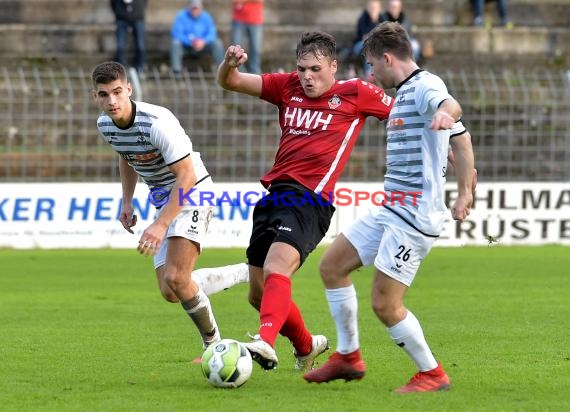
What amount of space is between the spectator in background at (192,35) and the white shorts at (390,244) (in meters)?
14.1

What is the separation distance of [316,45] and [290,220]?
3.85 feet

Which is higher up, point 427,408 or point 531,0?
point 531,0

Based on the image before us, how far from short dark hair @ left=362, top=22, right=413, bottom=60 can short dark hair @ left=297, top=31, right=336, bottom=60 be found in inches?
34.6

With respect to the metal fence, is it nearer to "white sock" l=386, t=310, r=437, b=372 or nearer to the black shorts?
the black shorts

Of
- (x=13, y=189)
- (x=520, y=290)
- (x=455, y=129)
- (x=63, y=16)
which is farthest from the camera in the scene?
(x=63, y=16)

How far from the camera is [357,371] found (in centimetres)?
744

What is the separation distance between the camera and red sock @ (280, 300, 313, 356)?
318 inches

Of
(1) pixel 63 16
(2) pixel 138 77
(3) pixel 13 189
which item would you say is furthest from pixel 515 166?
(1) pixel 63 16

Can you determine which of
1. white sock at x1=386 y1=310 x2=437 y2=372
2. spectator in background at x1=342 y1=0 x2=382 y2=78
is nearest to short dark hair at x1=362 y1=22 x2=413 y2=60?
white sock at x1=386 y1=310 x2=437 y2=372

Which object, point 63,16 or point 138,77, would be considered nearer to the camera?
point 138,77

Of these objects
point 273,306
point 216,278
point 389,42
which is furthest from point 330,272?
point 216,278

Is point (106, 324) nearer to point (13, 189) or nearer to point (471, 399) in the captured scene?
point (471, 399)

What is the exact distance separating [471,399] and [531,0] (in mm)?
20407

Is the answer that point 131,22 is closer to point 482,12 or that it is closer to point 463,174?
point 482,12
